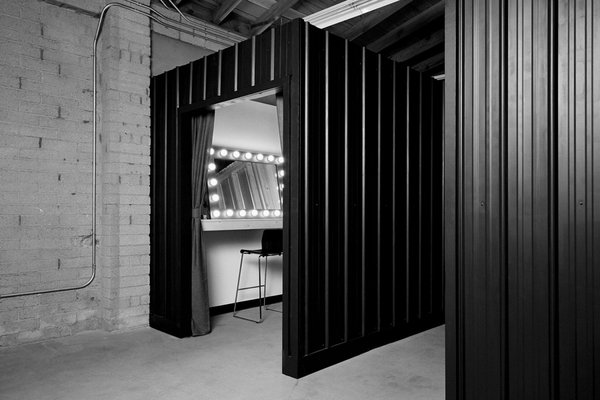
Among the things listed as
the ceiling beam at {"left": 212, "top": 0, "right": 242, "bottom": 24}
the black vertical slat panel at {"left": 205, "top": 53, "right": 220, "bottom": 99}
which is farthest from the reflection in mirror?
the ceiling beam at {"left": 212, "top": 0, "right": 242, "bottom": 24}

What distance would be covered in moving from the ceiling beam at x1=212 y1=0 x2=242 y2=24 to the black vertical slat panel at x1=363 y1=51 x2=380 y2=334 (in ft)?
5.84

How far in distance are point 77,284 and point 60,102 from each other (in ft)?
5.36

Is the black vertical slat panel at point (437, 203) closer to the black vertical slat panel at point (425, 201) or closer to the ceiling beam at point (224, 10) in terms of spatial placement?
the black vertical slat panel at point (425, 201)

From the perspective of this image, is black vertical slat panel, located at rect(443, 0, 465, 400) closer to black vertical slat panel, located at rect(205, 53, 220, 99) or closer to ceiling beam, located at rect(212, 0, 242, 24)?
black vertical slat panel, located at rect(205, 53, 220, 99)

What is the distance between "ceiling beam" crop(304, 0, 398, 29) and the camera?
3.31 meters

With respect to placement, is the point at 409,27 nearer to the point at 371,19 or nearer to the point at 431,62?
the point at 371,19

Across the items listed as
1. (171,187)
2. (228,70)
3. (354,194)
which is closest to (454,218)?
(354,194)

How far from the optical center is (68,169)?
3.99m

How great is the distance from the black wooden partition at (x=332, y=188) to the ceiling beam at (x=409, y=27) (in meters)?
1.07

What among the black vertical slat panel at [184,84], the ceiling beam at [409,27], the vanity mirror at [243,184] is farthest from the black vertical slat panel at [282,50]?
the ceiling beam at [409,27]

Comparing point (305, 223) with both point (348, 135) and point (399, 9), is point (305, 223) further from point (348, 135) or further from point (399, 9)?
point (399, 9)

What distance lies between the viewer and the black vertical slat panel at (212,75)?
3.81 metres

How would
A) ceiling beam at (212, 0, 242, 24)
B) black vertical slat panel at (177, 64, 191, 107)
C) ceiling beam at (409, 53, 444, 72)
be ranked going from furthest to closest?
ceiling beam at (409, 53, 444, 72) < ceiling beam at (212, 0, 242, 24) < black vertical slat panel at (177, 64, 191, 107)

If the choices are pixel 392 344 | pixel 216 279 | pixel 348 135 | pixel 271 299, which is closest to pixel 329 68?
pixel 348 135
